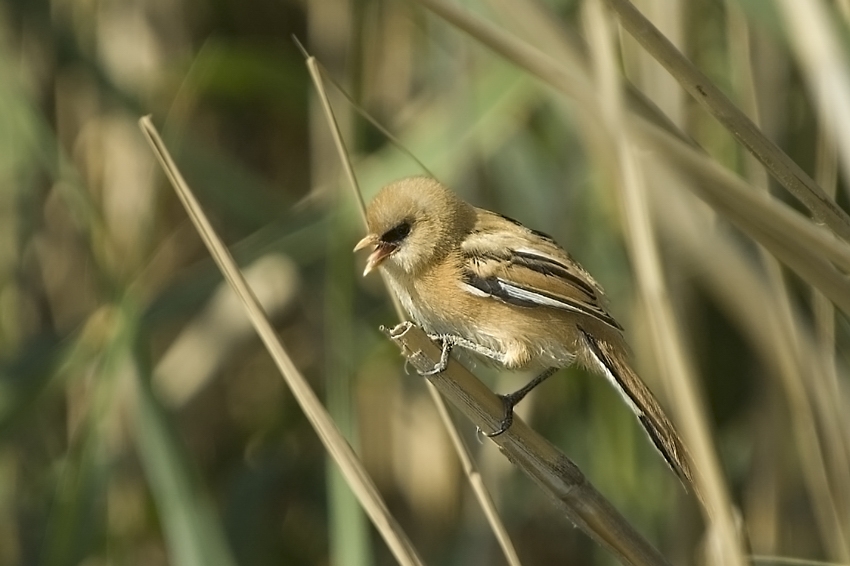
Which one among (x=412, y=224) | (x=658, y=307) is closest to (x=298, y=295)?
(x=412, y=224)

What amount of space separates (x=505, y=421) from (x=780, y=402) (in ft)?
3.36

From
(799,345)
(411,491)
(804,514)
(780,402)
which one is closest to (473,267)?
(799,345)

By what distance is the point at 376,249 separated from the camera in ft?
5.28

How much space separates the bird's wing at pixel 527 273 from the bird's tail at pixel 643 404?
57 mm

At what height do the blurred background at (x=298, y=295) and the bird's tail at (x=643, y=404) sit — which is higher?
the blurred background at (x=298, y=295)

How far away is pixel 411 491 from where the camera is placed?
253 centimetres

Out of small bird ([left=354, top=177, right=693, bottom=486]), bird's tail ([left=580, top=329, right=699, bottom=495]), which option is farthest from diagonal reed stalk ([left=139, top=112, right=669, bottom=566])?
Result: small bird ([left=354, top=177, right=693, bottom=486])

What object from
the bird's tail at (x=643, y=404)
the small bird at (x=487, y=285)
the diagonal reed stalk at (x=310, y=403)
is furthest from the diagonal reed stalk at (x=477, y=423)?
the small bird at (x=487, y=285)

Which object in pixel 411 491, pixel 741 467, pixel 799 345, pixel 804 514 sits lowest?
pixel 804 514

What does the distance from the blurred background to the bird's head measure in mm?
237

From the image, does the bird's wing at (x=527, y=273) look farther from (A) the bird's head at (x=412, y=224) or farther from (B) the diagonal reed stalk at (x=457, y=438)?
(B) the diagonal reed stalk at (x=457, y=438)

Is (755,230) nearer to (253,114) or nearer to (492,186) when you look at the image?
(492,186)

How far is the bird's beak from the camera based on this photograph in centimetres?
156

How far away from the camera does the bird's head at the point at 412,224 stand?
5.25 feet
